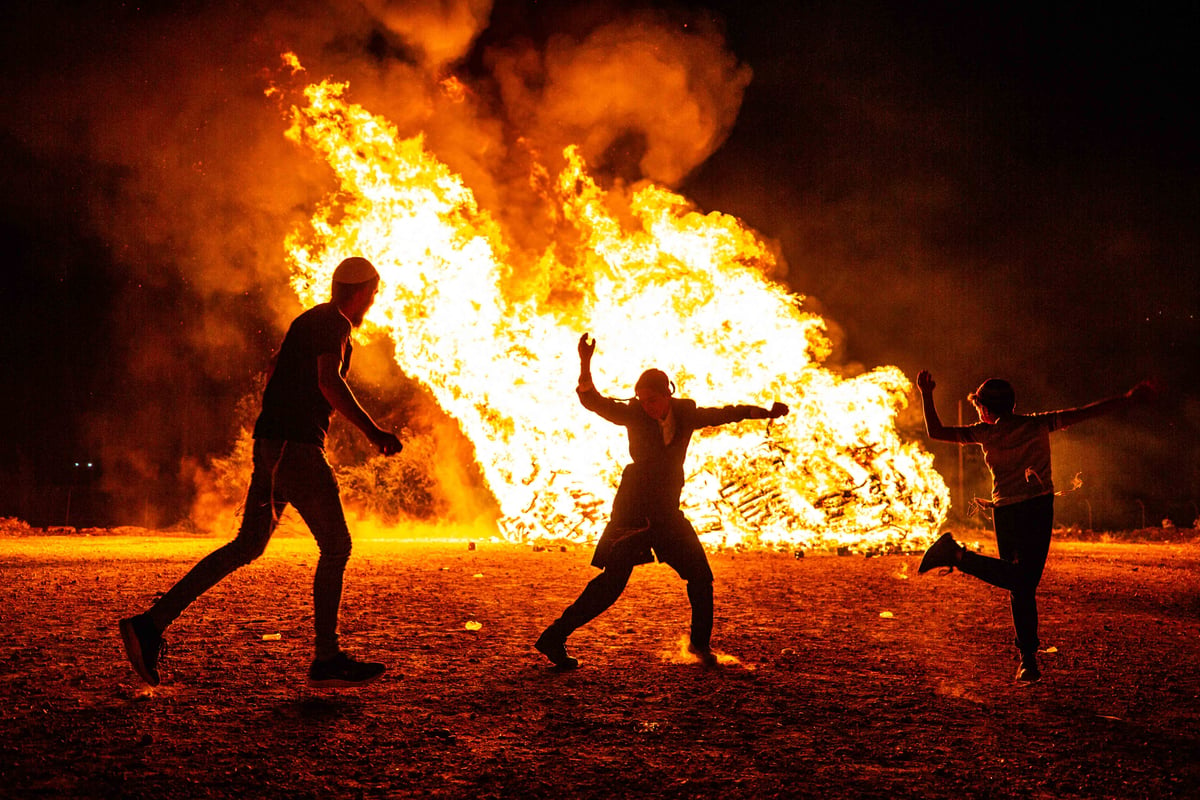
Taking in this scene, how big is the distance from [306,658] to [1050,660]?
4.54m

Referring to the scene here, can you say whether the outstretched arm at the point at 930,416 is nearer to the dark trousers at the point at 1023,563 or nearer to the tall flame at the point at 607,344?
the dark trousers at the point at 1023,563

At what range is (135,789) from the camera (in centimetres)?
299

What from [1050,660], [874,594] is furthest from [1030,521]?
[874,594]

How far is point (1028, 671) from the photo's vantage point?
480 centimetres

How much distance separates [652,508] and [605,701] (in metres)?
1.27

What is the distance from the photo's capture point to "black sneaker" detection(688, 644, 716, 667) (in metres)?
5.06

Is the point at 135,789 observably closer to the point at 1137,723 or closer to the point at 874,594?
the point at 1137,723

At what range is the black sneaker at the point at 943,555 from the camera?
4.96m

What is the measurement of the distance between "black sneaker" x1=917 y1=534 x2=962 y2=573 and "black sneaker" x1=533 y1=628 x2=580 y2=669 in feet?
6.88

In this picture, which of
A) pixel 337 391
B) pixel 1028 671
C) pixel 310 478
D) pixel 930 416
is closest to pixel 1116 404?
pixel 930 416

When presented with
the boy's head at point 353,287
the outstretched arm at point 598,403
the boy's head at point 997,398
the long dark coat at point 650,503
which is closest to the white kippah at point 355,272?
the boy's head at point 353,287

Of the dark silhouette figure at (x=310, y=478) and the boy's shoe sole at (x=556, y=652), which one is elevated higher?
the dark silhouette figure at (x=310, y=478)

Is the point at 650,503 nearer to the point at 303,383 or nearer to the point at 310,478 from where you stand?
the point at 310,478

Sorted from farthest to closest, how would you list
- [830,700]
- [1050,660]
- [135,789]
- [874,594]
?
[874,594]
[1050,660]
[830,700]
[135,789]
